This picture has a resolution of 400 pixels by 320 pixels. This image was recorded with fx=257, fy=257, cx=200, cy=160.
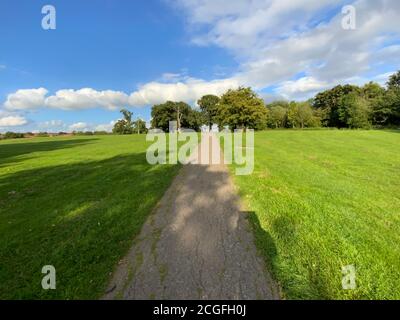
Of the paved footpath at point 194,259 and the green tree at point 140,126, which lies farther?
the green tree at point 140,126

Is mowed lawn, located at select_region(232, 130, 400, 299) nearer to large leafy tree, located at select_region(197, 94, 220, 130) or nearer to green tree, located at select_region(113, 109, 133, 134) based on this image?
large leafy tree, located at select_region(197, 94, 220, 130)

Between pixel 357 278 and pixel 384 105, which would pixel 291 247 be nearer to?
pixel 357 278

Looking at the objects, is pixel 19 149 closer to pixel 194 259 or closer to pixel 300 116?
pixel 194 259

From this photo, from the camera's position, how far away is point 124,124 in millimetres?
108562

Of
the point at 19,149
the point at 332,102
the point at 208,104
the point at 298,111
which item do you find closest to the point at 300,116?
the point at 298,111

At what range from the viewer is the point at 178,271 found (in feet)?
12.8

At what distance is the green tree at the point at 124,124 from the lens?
105875 mm

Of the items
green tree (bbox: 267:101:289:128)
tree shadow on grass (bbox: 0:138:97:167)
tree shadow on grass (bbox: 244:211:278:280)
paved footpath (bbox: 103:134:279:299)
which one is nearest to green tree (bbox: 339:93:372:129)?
green tree (bbox: 267:101:289:128)

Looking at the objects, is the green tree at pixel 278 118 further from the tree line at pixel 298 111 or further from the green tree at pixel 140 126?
the green tree at pixel 140 126
